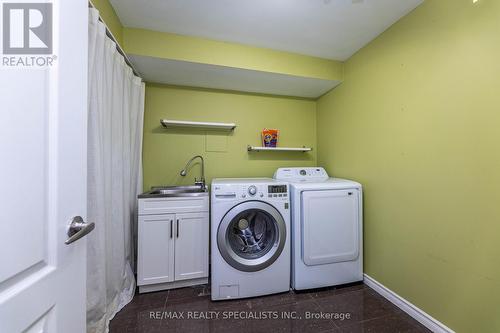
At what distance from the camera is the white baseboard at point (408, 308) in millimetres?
1336

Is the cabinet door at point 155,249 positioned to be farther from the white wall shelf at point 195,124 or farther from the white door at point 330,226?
the white door at point 330,226

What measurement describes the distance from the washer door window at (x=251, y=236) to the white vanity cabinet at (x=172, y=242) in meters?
0.28

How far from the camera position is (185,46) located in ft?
5.93

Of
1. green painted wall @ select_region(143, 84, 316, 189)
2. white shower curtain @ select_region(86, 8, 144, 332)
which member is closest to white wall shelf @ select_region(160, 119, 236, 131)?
green painted wall @ select_region(143, 84, 316, 189)

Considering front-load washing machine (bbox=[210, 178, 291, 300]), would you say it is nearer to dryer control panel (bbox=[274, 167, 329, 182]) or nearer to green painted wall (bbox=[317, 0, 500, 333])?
dryer control panel (bbox=[274, 167, 329, 182])

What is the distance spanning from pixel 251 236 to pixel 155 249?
2.85 ft

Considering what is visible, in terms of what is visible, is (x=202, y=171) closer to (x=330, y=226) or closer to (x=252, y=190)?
(x=252, y=190)

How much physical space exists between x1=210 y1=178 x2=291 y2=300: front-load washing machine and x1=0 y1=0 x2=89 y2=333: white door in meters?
1.04

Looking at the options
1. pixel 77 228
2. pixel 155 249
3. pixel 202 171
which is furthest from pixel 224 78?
pixel 77 228

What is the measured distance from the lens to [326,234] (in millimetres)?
1796

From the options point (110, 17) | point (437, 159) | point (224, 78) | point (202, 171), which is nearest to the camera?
point (437, 159)

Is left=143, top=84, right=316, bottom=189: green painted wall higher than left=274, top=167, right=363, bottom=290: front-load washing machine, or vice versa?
left=143, top=84, right=316, bottom=189: green painted wall

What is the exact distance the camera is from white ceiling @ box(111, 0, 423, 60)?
4.83ft

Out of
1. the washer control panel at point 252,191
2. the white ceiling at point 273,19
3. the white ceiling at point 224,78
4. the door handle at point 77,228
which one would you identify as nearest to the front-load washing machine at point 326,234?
the washer control panel at point 252,191
